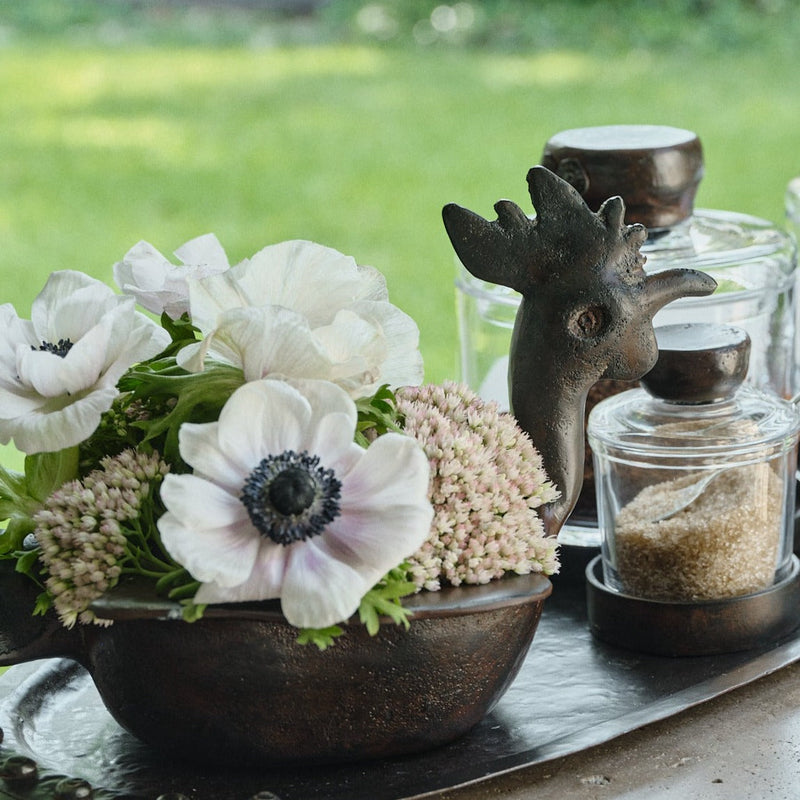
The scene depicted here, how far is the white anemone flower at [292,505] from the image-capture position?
563 millimetres

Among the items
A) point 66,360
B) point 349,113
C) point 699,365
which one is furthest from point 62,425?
point 349,113

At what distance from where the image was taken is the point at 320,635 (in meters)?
0.58

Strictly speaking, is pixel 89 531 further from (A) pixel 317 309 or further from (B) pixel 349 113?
(B) pixel 349 113

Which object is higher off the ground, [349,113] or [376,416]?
[349,113]

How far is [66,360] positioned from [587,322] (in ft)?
0.90

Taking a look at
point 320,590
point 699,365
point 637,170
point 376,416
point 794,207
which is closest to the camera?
point 320,590

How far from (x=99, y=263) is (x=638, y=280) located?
8.85ft

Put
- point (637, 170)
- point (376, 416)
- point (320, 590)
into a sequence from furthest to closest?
point (637, 170) < point (376, 416) < point (320, 590)

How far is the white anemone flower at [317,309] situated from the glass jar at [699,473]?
0.66ft

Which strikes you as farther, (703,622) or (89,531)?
(703,622)

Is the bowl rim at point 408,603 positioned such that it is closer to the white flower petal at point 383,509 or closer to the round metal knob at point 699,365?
the white flower petal at point 383,509

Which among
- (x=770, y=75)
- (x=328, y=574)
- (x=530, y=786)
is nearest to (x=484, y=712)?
(x=530, y=786)

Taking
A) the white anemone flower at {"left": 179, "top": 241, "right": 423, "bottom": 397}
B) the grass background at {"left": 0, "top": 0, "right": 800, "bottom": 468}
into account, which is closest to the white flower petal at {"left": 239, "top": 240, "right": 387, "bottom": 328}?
the white anemone flower at {"left": 179, "top": 241, "right": 423, "bottom": 397}

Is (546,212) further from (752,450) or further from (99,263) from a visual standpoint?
(99,263)
